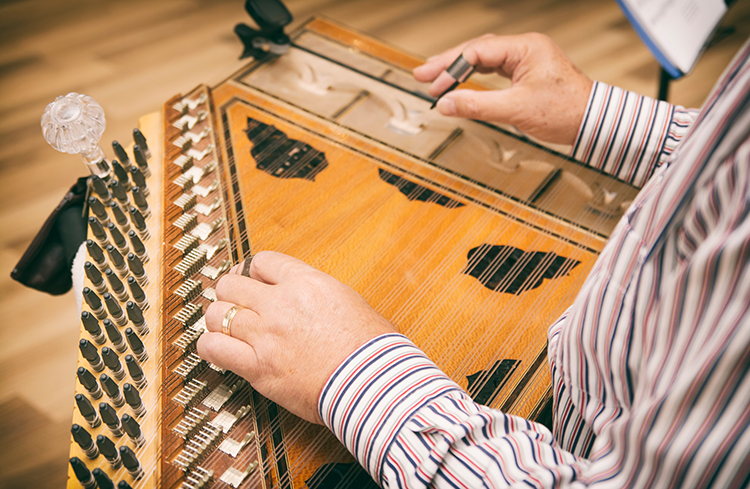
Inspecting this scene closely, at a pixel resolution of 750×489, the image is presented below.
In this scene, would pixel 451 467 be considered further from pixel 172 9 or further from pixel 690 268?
pixel 172 9

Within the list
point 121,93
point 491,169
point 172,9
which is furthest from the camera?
point 172,9

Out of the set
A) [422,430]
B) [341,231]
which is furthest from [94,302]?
[422,430]

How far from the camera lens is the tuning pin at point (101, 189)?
1.04m

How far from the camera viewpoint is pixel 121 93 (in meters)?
2.21

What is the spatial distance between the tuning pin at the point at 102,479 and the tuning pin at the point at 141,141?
70cm

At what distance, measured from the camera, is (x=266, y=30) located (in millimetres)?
1417

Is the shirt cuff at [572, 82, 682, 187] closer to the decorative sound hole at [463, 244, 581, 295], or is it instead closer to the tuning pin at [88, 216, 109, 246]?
the decorative sound hole at [463, 244, 581, 295]

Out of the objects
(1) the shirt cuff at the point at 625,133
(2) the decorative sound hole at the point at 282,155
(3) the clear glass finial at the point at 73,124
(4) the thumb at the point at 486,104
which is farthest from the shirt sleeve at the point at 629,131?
(3) the clear glass finial at the point at 73,124

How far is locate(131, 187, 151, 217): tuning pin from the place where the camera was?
1035 mm

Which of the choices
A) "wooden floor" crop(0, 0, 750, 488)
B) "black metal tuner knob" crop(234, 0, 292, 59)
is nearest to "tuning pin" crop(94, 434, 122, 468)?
"wooden floor" crop(0, 0, 750, 488)

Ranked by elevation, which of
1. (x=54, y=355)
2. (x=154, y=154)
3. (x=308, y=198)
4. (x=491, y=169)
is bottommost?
(x=54, y=355)

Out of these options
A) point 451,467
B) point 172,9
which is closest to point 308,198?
point 451,467

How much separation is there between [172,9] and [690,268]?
9.24 feet

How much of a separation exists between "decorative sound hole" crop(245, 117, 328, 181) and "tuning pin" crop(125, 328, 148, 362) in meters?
0.49
